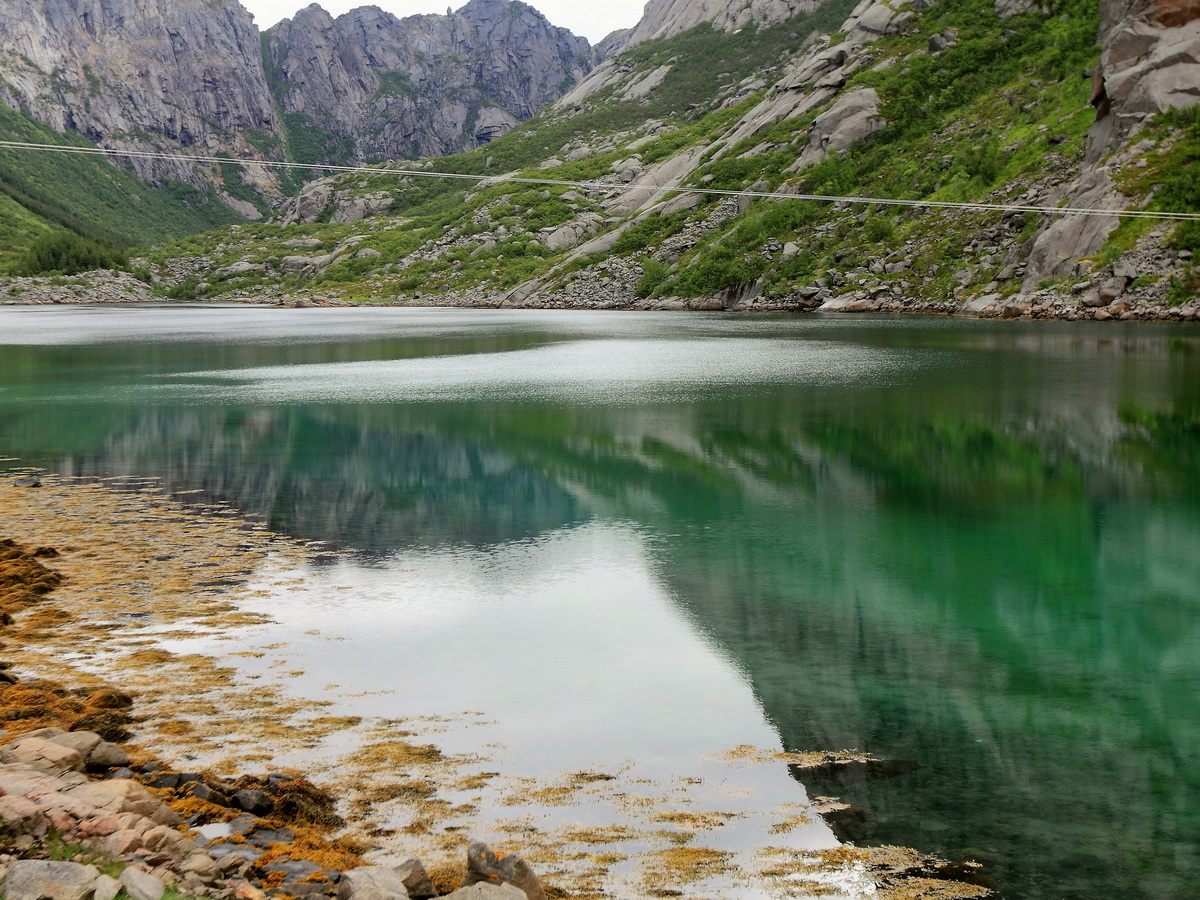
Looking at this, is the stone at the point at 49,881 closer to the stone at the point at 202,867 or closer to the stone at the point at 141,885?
the stone at the point at 141,885

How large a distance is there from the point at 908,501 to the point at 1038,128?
308 feet

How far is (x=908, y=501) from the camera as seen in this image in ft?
71.6

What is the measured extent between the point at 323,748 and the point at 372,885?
361 centimetres

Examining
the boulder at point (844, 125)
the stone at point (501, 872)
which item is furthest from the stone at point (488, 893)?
the boulder at point (844, 125)

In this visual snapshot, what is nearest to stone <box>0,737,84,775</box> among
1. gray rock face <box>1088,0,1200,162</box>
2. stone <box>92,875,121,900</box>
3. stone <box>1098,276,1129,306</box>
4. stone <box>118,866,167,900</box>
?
stone <box>118,866,167,900</box>

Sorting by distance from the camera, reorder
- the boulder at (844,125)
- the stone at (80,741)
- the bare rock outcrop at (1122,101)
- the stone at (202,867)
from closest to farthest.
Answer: the stone at (202,867) < the stone at (80,741) < the bare rock outcrop at (1122,101) < the boulder at (844,125)

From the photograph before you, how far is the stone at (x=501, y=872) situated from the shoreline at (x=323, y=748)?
54 centimetres

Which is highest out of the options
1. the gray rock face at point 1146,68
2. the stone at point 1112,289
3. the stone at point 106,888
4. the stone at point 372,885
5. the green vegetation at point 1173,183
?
the gray rock face at point 1146,68

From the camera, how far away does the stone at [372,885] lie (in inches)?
258

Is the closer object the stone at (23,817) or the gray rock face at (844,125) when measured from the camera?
the stone at (23,817)

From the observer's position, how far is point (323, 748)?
10078mm

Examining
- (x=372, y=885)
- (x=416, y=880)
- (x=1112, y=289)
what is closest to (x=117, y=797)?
(x=372, y=885)

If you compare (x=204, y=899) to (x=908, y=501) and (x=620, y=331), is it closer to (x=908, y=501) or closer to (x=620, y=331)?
(x=908, y=501)

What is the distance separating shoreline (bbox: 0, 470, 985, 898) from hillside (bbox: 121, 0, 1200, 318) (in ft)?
149
